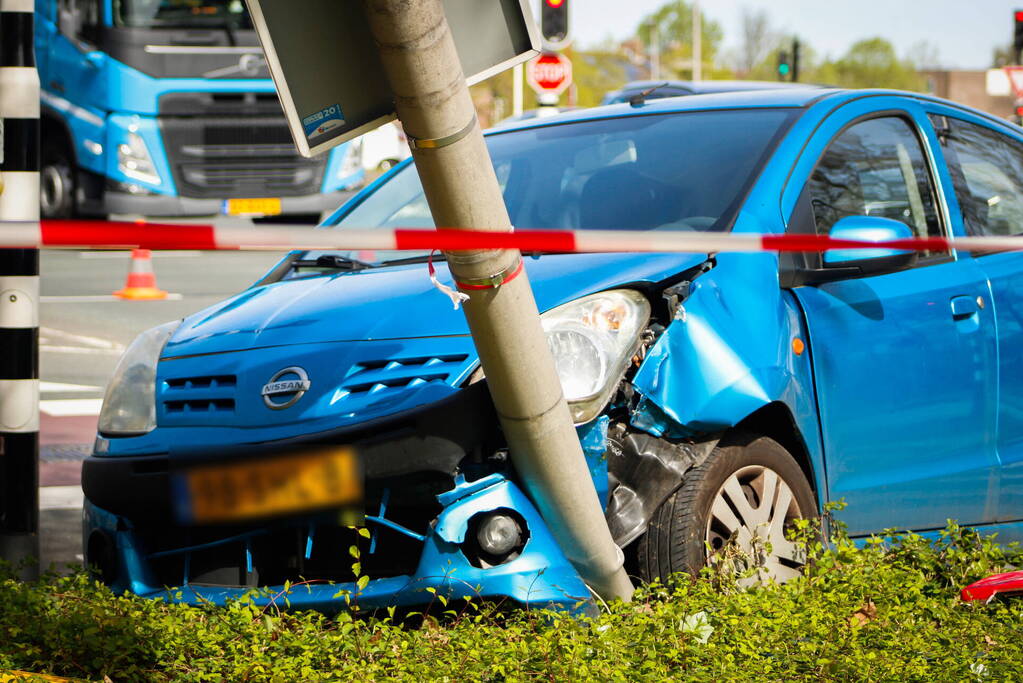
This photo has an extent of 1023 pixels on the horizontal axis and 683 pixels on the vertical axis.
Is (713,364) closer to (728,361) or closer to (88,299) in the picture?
(728,361)

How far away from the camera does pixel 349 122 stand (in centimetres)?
344

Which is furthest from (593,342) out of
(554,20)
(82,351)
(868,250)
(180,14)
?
(180,14)

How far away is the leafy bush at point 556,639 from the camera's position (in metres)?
3.33

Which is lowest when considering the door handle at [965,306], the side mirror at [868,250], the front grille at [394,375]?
the front grille at [394,375]

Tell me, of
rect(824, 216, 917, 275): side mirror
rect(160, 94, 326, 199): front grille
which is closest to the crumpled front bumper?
rect(824, 216, 917, 275): side mirror

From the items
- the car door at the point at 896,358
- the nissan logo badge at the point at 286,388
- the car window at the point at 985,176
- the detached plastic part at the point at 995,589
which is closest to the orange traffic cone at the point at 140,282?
the car window at the point at 985,176

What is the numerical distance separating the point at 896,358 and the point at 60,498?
3.75 m

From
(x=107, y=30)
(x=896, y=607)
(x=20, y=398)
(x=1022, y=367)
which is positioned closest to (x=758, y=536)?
(x=896, y=607)

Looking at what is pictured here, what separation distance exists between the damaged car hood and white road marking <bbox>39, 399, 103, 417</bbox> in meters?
3.98

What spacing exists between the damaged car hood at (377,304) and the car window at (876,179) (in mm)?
763

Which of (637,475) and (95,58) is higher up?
(95,58)

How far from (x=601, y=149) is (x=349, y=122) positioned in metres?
1.54

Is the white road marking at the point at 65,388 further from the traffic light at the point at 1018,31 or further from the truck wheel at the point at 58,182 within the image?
the traffic light at the point at 1018,31

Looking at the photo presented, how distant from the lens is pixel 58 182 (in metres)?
16.2
